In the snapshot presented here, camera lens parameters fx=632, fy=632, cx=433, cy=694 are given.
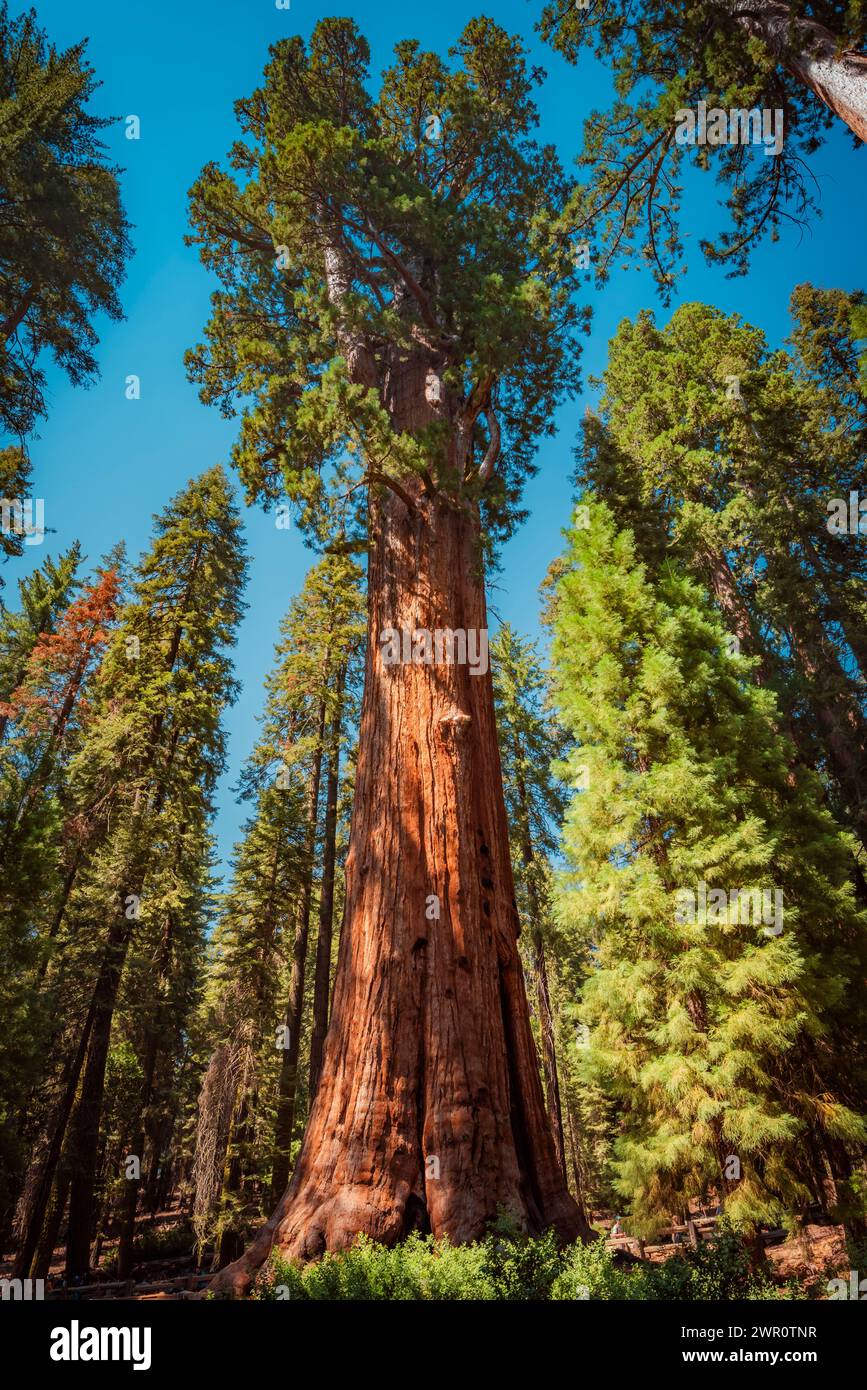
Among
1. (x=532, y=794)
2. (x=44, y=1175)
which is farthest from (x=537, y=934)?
(x=44, y=1175)

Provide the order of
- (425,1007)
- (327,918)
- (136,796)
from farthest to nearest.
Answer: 1. (327,918)
2. (136,796)
3. (425,1007)

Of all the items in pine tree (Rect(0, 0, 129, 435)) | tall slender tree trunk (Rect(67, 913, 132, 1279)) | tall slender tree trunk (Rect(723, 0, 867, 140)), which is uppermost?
pine tree (Rect(0, 0, 129, 435))

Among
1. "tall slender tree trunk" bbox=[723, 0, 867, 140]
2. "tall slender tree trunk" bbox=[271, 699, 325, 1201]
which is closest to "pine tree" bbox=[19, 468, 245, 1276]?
"tall slender tree trunk" bbox=[271, 699, 325, 1201]

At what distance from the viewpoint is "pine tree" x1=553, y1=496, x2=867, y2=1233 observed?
6145mm

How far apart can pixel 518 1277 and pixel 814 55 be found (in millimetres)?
9728

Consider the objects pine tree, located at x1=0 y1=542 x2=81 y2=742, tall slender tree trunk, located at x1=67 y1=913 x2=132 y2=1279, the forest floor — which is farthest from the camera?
pine tree, located at x1=0 y1=542 x2=81 y2=742

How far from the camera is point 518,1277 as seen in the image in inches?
139

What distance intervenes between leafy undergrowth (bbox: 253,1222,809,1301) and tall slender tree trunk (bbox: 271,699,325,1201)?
377 inches

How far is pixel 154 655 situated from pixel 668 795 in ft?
40.8

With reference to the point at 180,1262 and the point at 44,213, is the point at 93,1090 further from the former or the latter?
the point at 44,213

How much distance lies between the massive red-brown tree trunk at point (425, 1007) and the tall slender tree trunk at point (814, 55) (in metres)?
5.29

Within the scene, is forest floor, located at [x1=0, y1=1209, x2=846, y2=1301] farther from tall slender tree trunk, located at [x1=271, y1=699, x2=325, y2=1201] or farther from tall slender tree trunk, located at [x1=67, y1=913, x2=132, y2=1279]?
tall slender tree trunk, located at [x1=271, y1=699, x2=325, y2=1201]

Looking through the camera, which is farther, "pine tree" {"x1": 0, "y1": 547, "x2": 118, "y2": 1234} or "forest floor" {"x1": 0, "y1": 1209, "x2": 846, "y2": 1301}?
"pine tree" {"x1": 0, "y1": 547, "x2": 118, "y2": 1234}
